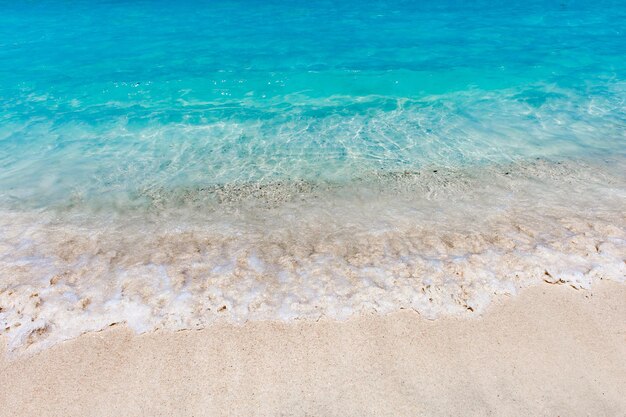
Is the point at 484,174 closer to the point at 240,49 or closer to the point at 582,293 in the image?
the point at 582,293

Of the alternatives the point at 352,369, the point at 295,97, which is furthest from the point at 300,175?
the point at 295,97

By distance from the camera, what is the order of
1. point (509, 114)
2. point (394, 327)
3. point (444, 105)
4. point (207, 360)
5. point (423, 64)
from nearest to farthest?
1. point (207, 360)
2. point (394, 327)
3. point (509, 114)
4. point (444, 105)
5. point (423, 64)

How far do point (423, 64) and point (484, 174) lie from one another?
8.76 m

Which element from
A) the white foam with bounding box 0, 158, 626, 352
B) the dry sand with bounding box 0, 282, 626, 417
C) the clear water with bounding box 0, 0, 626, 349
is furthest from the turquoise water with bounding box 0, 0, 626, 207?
the dry sand with bounding box 0, 282, 626, 417

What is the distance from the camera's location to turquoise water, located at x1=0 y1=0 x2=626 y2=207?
8.99 m

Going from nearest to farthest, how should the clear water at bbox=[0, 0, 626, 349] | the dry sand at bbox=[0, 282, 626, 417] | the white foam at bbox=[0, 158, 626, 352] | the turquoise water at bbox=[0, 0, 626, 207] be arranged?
the dry sand at bbox=[0, 282, 626, 417] → the white foam at bbox=[0, 158, 626, 352] → the clear water at bbox=[0, 0, 626, 349] → the turquoise water at bbox=[0, 0, 626, 207]

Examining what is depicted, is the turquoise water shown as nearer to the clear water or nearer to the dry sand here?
the clear water

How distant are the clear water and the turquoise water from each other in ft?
0.29

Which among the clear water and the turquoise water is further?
the turquoise water

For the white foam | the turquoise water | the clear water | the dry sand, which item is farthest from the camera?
the turquoise water

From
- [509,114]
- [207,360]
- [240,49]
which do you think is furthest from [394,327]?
[240,49]

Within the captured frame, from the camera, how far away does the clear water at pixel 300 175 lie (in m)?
5.17

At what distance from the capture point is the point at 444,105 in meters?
12.1

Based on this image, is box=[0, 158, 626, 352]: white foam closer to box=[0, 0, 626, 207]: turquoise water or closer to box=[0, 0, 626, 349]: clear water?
box=[0, 0, 626, 349]: clear water
